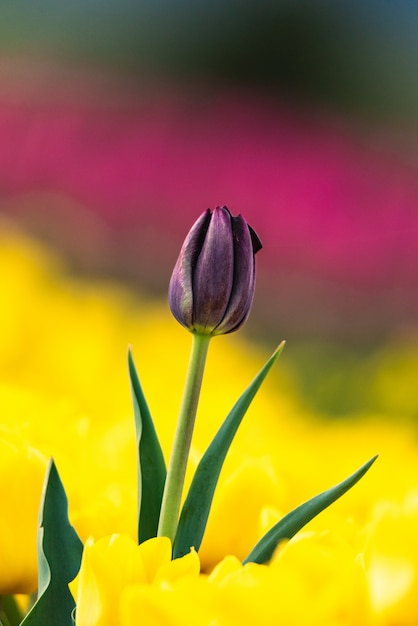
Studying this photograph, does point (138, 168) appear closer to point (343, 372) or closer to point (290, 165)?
point (290, 165)

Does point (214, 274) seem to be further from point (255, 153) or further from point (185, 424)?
point (255, 153)

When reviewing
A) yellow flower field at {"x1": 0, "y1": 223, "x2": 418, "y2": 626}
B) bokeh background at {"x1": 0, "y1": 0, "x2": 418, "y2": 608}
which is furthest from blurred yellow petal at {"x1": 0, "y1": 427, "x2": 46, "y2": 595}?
bokeh background at {"x1": 0, "y1": 0, "x2": 418, "y2": 608}

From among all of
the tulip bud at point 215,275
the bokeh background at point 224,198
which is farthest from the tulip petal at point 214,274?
the bokeh background at point 224,198

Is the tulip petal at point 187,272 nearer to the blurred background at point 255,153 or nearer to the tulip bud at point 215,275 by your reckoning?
the tulip bud at point 215,275

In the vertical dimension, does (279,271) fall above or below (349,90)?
below

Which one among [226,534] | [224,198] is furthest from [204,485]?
[224,198]

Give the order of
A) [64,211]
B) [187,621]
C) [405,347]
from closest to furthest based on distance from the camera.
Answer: [187,621], [405,347], [64,211]

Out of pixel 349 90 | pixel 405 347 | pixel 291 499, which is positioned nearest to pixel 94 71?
pixel 349 90
